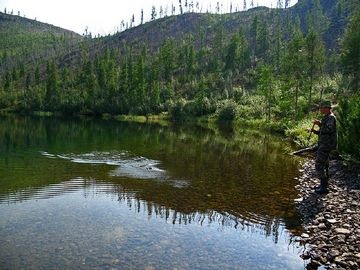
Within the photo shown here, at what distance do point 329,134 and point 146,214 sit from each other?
8.25 metres

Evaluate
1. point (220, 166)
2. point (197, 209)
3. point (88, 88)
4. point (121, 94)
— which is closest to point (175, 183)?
point (197, 209)

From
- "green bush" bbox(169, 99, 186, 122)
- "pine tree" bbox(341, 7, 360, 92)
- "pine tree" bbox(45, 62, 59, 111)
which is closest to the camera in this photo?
"pine tree" bbox(341, 7, 360, 92)

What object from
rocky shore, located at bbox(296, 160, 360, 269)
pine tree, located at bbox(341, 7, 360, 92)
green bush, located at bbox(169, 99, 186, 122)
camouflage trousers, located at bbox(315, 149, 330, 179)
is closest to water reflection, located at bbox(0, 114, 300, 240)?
rocky shore, located at bbox(296, 160, 360, 269)

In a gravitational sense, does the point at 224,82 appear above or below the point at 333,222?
above

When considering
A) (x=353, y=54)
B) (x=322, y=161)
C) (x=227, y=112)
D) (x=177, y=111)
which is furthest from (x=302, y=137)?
(x=177, y=111)

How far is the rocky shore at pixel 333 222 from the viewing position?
10812mm

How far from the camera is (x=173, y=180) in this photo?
71.5 feet

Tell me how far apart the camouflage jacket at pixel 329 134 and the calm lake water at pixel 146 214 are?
2.96m

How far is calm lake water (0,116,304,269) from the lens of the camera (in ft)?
36.8

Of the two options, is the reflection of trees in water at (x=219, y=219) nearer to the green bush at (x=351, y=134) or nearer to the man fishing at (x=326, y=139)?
the man fishing at (x=326, y=139)

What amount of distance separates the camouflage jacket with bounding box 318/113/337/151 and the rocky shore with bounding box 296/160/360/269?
81.0 inches

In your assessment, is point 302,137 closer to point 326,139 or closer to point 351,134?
point 351,134

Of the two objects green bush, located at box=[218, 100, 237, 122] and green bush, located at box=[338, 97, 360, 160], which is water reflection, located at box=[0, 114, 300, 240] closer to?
green bush, located at box=[338, 97, 360, 160]

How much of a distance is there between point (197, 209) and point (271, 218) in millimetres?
3006
